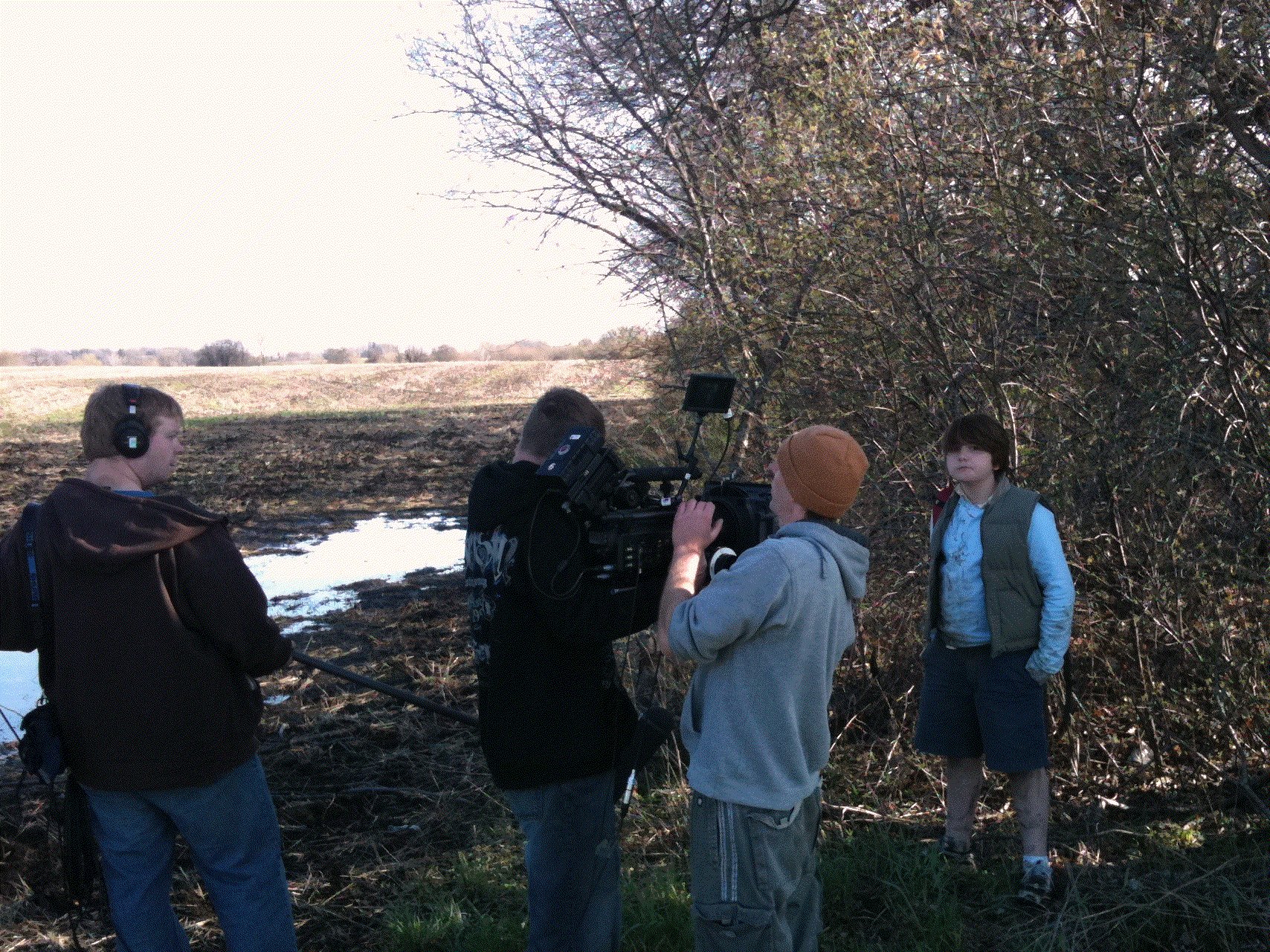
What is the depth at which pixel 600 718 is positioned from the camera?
304cm

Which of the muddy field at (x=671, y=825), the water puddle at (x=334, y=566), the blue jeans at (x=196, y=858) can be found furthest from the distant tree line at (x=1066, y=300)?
the water puddle at (x=334, y=566)

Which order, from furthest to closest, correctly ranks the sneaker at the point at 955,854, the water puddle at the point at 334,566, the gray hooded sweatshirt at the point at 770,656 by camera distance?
the water puddle at the point at 334,566 < the sneaker at the point at 955,854 < the gray hooded sweatshirt at the point at 770,656

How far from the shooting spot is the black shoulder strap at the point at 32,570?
9.55 ft

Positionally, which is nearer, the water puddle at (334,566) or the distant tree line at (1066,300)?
the distant tree line at (1066,300)

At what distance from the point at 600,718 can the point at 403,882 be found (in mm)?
1896

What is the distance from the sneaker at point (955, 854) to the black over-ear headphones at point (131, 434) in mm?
3126

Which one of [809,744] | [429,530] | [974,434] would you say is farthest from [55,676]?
[429,530]

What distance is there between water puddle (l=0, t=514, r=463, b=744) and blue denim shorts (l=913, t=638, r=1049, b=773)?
162 inches

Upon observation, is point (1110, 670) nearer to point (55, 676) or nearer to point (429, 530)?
point (55, 676)

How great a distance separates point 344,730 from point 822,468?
4.31 metres

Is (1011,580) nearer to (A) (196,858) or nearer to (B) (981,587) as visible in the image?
(B) (981,587)

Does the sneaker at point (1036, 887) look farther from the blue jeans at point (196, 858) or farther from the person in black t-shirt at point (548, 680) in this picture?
the blue jeans at point (196, 858)

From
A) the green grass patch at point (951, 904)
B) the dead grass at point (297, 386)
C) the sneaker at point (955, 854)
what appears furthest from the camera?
the dead grass at point (297, 386)

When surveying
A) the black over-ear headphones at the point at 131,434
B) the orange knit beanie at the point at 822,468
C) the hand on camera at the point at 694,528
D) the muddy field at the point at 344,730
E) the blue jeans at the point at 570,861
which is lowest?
the muddy field at the point at 344,730
